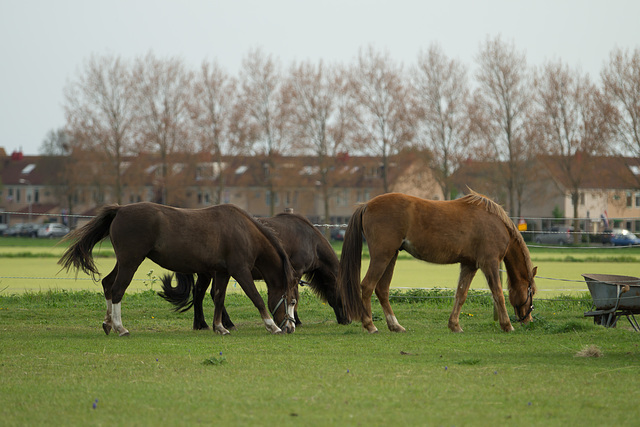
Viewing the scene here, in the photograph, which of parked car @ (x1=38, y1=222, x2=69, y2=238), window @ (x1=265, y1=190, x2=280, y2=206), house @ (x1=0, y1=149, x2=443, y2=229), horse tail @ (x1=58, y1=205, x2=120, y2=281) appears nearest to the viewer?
horse tail @ (x1=58, y1=205, x2=120, y2=281)

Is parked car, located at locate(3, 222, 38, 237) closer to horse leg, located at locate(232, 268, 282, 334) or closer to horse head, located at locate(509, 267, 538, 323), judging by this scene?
horse leg, located at locate(232, 268, 282, 334)

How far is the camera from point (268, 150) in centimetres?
5750

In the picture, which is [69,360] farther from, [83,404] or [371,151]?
[371,151]

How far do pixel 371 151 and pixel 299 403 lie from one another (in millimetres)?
50126

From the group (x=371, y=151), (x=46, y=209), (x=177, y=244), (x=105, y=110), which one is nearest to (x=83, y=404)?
(x=177, y=244)

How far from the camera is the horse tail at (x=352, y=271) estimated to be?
9789 mm

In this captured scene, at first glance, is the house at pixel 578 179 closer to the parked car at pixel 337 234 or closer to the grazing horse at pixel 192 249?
the parked car at pixel 337 234

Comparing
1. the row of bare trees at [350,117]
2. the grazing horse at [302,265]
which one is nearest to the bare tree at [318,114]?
the row of bare trees at [350,117]

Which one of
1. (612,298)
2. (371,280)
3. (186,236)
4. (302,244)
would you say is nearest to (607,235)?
(302,244)

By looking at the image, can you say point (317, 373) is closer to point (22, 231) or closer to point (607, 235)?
point (607, 235)

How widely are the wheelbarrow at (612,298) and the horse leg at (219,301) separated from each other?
4606 mm

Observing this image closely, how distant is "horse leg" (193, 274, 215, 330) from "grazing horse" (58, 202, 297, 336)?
0.42 meters

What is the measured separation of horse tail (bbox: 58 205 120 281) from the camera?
9500 millimetres

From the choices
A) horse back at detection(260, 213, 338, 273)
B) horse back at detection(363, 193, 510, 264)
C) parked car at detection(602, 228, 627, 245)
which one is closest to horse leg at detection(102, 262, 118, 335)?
horse back at detection(260, 213, 338, 273)
